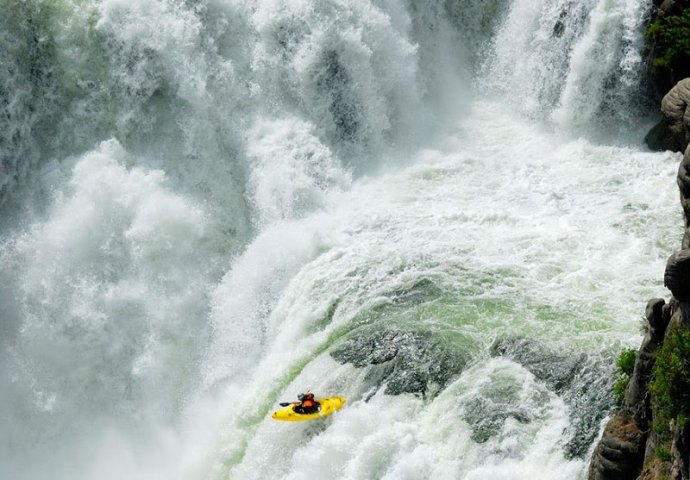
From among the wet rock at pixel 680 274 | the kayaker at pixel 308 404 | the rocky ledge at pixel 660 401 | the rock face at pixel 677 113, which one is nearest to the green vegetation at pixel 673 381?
the rocky ledge at pixel 660 401

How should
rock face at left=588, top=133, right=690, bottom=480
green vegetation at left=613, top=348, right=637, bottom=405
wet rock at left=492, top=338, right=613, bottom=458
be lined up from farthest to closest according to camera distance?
wet rock at left=492, top=338, right=613, bottom=458 < green vegetation at left=613, top=348, right=637, bottom=405 < rock face at left=588, top=133, right=690, bottom=480

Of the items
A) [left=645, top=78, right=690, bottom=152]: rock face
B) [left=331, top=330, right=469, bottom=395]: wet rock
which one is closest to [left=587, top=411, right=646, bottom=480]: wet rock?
[left=331, top=330, right=469, bottom=395]: wet rock

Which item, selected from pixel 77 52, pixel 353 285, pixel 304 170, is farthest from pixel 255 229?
pixel 77 52

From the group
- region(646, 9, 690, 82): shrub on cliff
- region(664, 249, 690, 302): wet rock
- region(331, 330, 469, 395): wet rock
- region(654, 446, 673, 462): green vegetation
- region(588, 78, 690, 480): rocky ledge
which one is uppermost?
region(646, 9, 690, 82): shrub on cliff

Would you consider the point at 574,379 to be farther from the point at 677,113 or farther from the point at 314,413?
the point at 677,113

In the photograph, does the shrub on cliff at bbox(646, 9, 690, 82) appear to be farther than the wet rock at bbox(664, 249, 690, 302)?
Yes

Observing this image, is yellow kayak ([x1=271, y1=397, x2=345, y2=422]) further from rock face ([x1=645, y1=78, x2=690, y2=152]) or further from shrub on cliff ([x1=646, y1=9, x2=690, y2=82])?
shrub on cliff ([x1=646, y1=9, x2=690, y2=82])

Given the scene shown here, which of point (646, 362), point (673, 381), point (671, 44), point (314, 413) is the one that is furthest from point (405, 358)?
point (671, 44)

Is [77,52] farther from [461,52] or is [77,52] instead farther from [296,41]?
[461,52]
